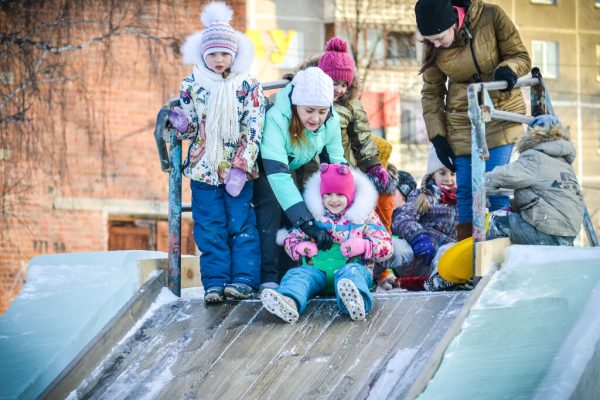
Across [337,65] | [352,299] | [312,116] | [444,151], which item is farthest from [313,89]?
[352,299]

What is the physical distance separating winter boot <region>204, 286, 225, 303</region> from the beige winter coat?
1.89 m

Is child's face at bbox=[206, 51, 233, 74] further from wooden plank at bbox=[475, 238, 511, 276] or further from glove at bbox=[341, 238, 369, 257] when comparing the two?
wooden plank at bbox=[475, 238, 511, 276]

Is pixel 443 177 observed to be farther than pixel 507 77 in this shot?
Yes

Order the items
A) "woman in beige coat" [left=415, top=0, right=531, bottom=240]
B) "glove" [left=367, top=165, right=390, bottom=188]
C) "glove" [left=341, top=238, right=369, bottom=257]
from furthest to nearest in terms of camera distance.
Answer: "glove" [left=367, top=165, right=390, bottom=188]
"woman in beige coat" [left=415, top=0, right=531, bottom=240]
"glove" [left=341, top=238, right=369, bottom=257]

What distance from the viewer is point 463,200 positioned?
7.50 meters

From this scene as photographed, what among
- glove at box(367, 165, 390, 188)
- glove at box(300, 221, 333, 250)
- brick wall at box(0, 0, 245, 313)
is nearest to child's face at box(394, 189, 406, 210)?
glove at box(367, 165, 390, 188)

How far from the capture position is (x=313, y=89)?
22.3ft

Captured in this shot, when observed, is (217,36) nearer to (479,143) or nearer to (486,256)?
(479,143)

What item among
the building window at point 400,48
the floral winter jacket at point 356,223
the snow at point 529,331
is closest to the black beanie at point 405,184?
the floral winter jacket at point 356,223

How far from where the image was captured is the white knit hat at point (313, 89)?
6.79 m

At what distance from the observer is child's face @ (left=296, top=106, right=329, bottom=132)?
22.5ft

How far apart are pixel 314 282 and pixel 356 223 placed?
45cm

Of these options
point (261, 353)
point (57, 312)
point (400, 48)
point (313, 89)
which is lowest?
point (261, 353)

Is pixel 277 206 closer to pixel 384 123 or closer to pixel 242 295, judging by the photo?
pixel 242 295
